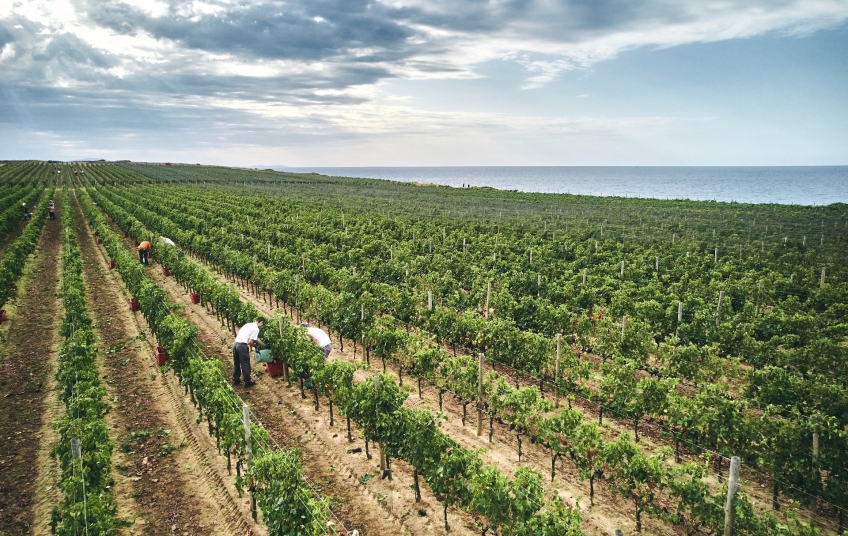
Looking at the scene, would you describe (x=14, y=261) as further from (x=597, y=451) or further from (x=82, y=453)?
(x=597, y=451)

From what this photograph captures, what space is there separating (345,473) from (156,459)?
12.4 feet

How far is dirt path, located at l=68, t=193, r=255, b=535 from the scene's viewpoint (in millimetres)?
8039

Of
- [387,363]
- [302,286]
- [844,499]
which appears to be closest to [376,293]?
[302,286]

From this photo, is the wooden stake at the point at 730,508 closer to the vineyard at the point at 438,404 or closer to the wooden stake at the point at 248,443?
the vineyard at the point at 438,404

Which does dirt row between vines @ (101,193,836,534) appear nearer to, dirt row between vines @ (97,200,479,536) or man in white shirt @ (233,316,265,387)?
dirt row between vines @ (97,200,479,536)

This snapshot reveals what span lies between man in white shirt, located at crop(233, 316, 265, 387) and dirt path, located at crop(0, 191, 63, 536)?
397 centimetres

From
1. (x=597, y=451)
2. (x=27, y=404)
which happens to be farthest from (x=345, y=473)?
(x=27, y=404)

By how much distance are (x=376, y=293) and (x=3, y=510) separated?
11.5 meters

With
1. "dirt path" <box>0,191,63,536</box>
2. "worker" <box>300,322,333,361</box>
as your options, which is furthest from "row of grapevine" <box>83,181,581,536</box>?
"dirt path" <box>0,191,63,536</box>

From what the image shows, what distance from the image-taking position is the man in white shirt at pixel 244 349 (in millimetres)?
12578

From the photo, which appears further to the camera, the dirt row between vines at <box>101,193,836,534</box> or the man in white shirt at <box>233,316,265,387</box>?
the man in white shirt at <box>233,316,265,387</box>

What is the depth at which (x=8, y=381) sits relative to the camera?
1280 cm

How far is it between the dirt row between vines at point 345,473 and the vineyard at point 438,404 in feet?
0.16

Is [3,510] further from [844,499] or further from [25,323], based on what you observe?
[844,499]
